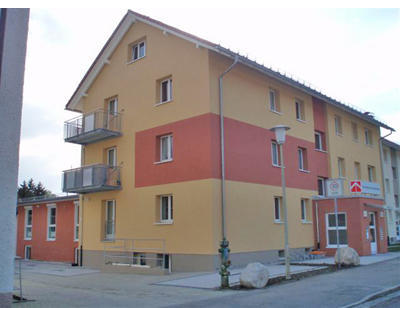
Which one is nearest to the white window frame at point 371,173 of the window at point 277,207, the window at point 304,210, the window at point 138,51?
the window at point 304,210

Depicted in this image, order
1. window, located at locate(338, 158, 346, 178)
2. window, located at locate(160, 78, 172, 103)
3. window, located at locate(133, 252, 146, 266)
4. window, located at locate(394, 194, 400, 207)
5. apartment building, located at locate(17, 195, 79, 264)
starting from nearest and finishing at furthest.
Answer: window, located at locate(133, 252, 146, 266) < window, located at locate(160, 78, 172, 103) < apartment building, located at locate(17, 195, 79, 264) < window, located at locate(338, 158, 346, 178) < window, located at locate(394, 194, 400, 207)

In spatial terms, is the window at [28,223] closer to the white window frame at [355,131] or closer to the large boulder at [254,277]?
the large boulder at [254,277]

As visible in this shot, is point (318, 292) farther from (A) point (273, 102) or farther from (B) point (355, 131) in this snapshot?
(B) point (355, 131)

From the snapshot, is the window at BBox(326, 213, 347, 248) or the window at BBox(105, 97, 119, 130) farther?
the window at BBox(105, 97, 119, 130)

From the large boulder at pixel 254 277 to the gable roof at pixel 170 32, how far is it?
822 centimetres

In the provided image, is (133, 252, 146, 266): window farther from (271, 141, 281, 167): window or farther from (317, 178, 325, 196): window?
(317, 178, 325, 196): window

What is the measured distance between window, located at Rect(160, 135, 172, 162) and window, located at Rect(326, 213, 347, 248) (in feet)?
27.6

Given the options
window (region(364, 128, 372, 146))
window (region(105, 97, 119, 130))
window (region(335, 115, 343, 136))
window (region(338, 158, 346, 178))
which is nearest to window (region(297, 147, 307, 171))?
window (region(338, 158, 346, 178))

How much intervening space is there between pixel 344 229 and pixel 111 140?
11479mm

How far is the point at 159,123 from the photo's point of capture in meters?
17.9

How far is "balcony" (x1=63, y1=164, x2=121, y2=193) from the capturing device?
61.9 feet

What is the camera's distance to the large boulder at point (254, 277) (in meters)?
11.0

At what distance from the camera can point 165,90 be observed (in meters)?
18.5

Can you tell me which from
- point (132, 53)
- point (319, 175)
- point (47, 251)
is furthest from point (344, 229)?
point (47, 251)
